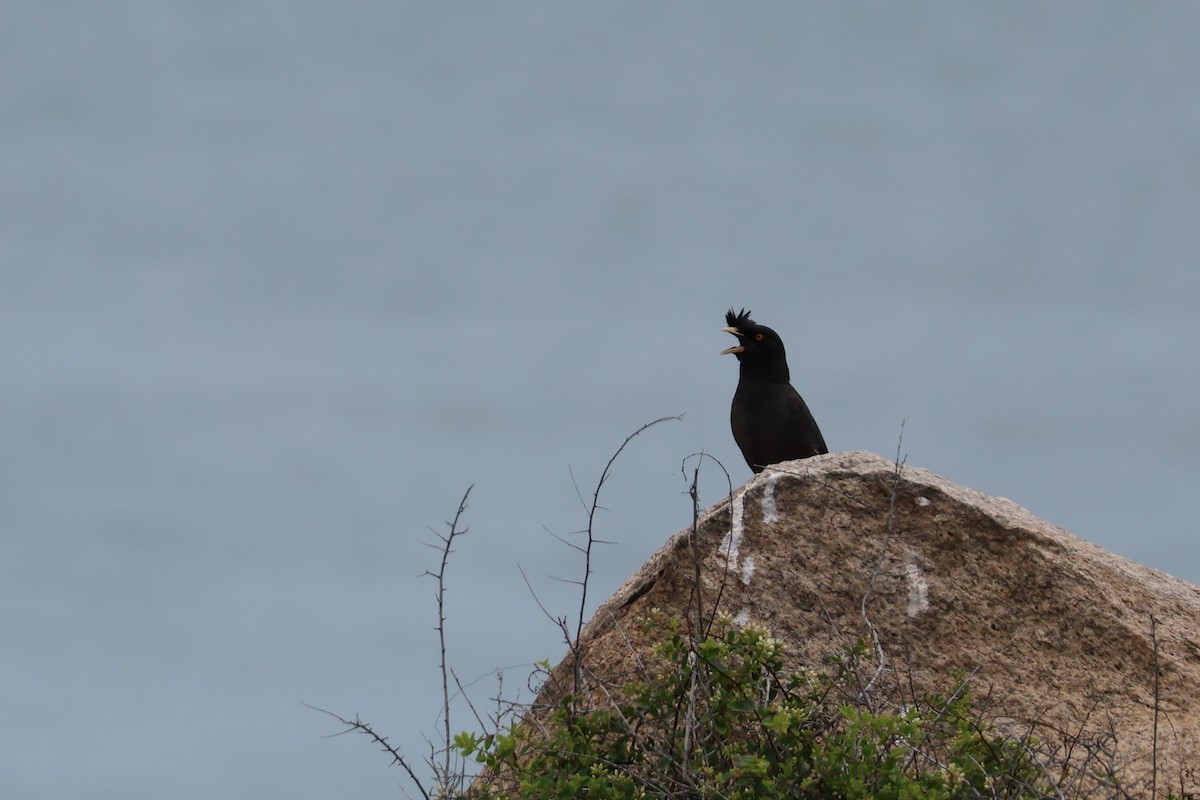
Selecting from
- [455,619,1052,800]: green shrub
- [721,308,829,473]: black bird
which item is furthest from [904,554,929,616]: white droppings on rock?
[721,308,829,473]: black bird

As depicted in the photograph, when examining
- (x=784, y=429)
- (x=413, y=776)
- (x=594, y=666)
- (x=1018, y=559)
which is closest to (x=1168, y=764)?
(x=1018, y=559)

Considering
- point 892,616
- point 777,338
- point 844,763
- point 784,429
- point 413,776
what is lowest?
point 844,763

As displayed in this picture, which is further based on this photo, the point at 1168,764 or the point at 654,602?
the point at 654,602

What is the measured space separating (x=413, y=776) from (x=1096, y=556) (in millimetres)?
3767

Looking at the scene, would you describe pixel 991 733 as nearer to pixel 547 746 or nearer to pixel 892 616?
pixel 892 616

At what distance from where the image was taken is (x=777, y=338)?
10969mm

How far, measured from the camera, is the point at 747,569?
670 centimetres

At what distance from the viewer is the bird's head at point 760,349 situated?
35.8ft

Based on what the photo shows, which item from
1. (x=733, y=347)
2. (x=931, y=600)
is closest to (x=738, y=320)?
(x=733, y=347)

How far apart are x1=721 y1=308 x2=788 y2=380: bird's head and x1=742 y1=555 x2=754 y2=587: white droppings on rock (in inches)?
170

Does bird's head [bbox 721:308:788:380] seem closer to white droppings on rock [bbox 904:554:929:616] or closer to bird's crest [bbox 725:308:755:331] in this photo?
bird's crest [bbox 725:308:755:331]

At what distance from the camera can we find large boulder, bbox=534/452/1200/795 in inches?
256

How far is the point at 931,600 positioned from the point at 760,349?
4.50m

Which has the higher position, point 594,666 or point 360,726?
point 594,666
